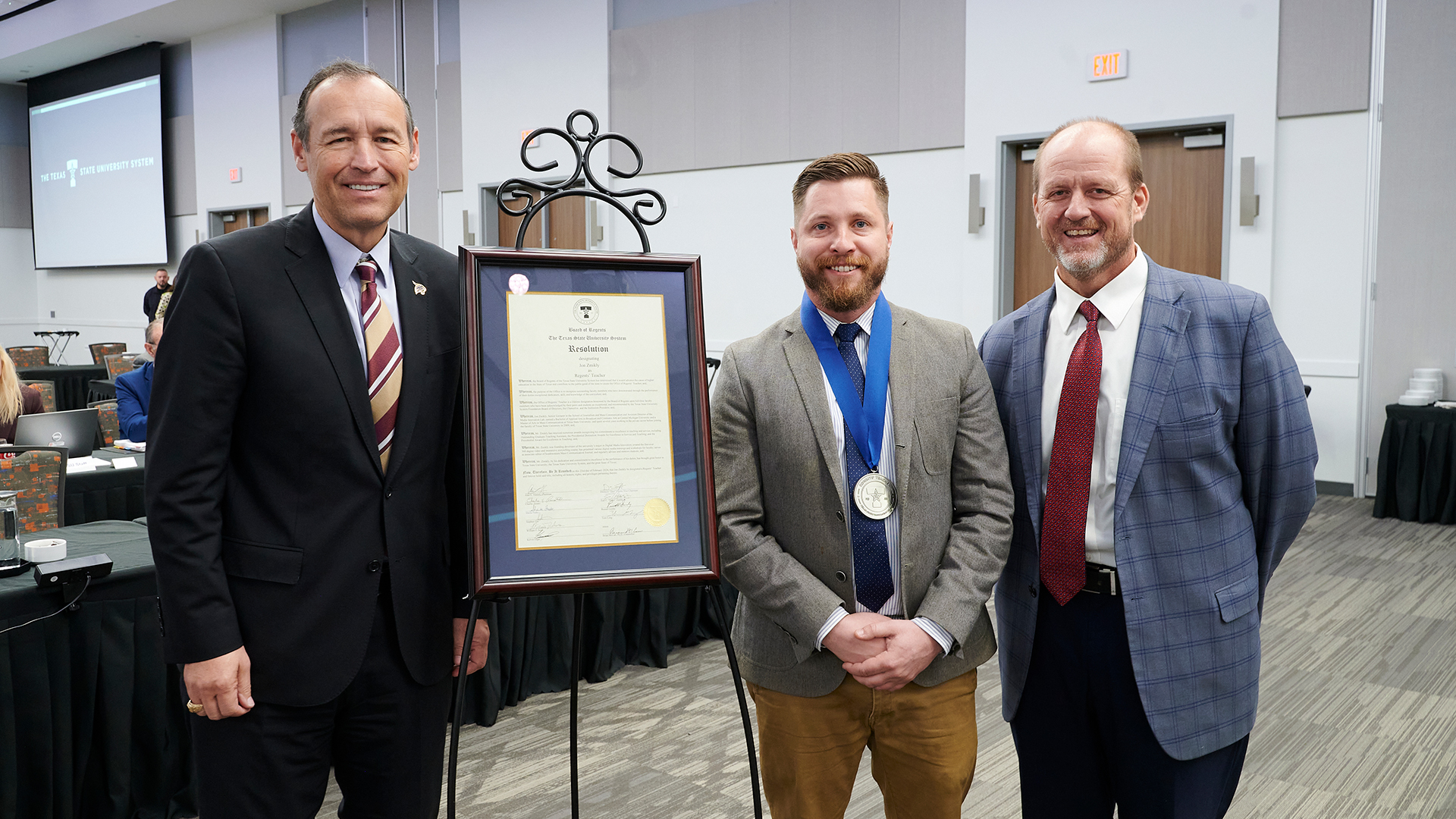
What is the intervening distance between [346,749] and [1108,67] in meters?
7.10

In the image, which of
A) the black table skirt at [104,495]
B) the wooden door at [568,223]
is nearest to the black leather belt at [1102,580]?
the black table skirt at [104,495]

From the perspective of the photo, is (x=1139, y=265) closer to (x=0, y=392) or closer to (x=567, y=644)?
(x=567, y=644)

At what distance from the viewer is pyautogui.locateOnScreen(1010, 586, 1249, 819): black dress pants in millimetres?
1727

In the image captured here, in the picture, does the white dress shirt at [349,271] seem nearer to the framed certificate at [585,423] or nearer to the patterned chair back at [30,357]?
the framed certificate at [585,423]

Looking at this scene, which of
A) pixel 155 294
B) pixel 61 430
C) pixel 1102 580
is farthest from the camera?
pixel 155 294

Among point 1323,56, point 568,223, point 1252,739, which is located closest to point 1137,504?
point 1252,739

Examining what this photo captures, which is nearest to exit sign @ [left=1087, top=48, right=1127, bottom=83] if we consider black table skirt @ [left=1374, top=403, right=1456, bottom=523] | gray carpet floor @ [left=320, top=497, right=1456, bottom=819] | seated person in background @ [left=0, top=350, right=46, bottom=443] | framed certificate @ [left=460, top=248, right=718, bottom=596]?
black table skirt @ [left=1374, top=403, right=1456, bottom=523]

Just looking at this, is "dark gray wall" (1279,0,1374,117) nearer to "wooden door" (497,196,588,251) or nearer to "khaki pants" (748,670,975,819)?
"khaki pants" (748,670,975,819)

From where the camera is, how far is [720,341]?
972 centimetres

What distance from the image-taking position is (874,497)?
1.75m

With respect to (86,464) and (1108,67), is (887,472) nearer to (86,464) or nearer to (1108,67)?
(86,464)

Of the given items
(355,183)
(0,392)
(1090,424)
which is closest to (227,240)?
(355,183)

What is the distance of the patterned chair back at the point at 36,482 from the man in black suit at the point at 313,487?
6.90 feet

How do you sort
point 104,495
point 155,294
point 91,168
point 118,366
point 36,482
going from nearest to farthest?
point 36,482, point 104,495, point 118,366, point 155,294, point 91,168
